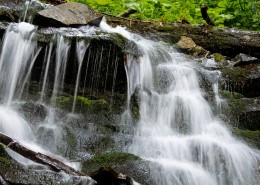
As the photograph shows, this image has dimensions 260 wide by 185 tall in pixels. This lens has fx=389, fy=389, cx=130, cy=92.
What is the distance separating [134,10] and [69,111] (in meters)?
4.73

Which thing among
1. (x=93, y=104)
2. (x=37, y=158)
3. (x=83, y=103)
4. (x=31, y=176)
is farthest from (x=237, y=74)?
(x=31, y=176)

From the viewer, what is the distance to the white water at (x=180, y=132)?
446 cm

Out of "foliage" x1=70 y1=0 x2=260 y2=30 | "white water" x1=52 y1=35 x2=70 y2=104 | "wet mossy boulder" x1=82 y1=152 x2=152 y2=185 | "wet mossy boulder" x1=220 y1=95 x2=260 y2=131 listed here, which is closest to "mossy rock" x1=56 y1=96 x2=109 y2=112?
"white water" x1=52 y1=35 x2=70 y2=104

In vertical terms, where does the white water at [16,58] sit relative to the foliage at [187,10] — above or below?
below

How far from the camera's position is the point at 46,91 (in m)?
5.99

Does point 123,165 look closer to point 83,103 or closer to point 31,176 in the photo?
point 31,176

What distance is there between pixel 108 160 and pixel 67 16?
11.6 ft

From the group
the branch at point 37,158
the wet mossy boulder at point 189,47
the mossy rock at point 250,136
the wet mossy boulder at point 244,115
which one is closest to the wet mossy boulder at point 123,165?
the branch at point 37,158

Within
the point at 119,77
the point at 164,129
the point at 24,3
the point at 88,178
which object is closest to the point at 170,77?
the point at 119,77

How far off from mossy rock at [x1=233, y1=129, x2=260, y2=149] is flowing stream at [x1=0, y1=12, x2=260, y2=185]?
0.12 meters

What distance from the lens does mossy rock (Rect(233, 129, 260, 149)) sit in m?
5.23

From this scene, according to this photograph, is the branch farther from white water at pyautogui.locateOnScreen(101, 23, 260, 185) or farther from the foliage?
the foliage

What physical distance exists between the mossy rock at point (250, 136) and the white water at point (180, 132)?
0.12 metres

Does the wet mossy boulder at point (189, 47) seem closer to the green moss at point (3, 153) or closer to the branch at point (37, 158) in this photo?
the branch at point (37, 158)
